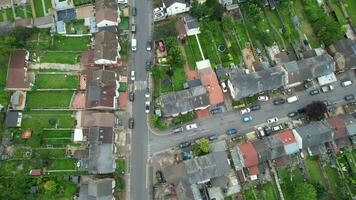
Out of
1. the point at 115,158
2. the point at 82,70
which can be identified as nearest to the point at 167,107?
the point at 115,158

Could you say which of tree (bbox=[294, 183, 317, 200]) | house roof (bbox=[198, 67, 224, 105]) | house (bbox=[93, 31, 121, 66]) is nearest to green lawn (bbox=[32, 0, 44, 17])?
house (bbox=[93, 31, 121, 66])

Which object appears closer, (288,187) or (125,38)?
(288,187)

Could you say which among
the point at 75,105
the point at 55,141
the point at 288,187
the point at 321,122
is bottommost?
the point at 288,187

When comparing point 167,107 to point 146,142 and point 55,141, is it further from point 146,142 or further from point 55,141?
point 55,141

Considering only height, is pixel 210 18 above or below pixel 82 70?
above

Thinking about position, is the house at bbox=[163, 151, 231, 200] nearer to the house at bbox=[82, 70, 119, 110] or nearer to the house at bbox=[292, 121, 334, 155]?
the house at bbox=[292, 121, 334, 155]

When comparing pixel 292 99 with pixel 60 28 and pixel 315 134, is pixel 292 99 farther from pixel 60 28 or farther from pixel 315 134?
pixel 60 28
